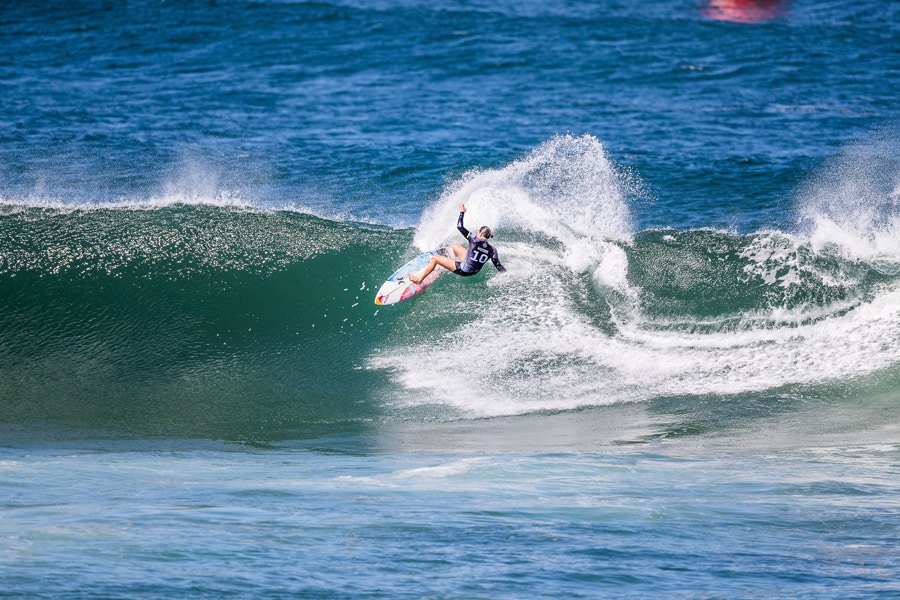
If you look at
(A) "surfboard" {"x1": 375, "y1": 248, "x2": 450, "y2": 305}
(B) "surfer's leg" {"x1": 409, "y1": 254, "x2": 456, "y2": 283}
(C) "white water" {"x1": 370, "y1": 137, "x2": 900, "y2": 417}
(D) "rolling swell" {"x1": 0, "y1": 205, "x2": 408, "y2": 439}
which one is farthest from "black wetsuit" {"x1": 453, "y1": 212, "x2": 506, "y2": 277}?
(D) "rolling swell" {"x1": 0, "y1": 205, "x2": 408, "y2": 439}

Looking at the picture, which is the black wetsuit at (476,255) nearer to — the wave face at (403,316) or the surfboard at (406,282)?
the wave face at (403,316)

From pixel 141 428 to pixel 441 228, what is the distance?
18.0ft

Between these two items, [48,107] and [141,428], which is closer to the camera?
[141,428]

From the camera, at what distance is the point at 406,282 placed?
13.1 m

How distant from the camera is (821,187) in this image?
19.0 m

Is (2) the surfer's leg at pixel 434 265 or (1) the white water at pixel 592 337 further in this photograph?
(2) the surfer's leg at pixel 434 265

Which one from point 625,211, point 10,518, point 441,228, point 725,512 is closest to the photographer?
point 10,518

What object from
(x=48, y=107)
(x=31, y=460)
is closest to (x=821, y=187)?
(x=31, y=460)

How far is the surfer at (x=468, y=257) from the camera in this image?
492 inches

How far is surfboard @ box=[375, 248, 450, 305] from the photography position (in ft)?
42.8

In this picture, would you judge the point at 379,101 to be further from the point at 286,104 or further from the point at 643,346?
the point at 643,346

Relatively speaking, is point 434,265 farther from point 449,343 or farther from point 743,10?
point 743,10

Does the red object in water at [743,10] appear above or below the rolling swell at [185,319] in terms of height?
above

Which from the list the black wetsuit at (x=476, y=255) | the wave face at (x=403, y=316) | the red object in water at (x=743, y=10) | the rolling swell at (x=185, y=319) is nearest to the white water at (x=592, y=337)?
the wave face at (x=403, y=316)
